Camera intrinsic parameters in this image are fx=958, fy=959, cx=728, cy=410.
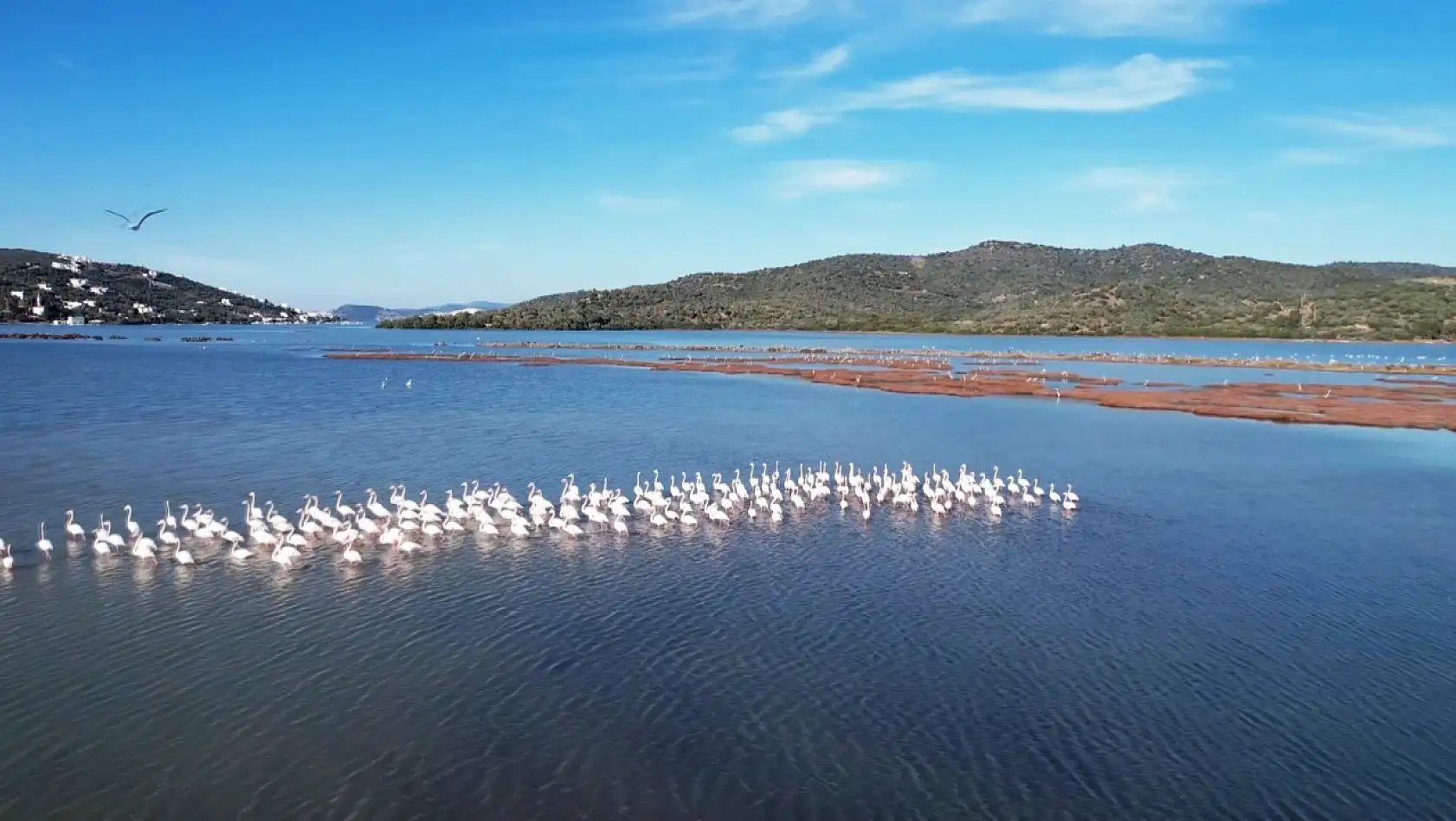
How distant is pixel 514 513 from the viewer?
2536 cm

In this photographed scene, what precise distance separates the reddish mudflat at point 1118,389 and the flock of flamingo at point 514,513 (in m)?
32.5

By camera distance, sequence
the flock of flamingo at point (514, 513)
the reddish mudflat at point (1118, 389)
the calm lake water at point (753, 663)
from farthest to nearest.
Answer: the reddish mudflat at point (1118, 389) → the flock of flamingo at point (514, 513) → the calm lake water at point (753, 663)

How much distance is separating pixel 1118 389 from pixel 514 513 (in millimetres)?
57854

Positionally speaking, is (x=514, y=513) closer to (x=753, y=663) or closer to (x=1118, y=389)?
(x=753, y=663)

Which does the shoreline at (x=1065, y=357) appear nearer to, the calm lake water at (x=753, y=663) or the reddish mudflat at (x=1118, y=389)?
the reddish mudflat at (x=1118, y=389)

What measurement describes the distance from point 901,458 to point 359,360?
249 feet

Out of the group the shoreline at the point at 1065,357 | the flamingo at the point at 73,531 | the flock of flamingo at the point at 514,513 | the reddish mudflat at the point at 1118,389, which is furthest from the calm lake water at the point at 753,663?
the shoreline at the point at 1065,357

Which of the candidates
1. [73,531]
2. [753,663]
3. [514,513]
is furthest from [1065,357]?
[73,531]

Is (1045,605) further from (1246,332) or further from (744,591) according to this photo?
(1246,332)

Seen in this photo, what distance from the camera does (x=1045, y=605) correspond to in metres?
19.9

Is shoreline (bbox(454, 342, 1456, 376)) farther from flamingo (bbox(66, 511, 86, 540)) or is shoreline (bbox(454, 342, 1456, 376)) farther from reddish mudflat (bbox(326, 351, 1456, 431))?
flamingo (bbox(66, 511, 86, 540))

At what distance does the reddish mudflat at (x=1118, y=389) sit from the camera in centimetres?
5556

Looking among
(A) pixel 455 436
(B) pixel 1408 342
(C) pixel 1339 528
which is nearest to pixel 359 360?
(A) pixel 455 436

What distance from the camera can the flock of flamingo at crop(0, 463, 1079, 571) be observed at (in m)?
22.1
